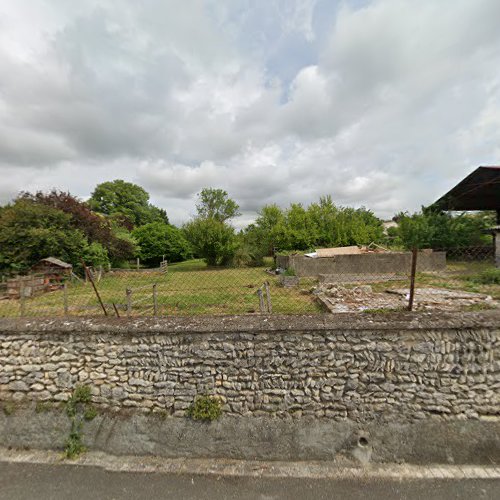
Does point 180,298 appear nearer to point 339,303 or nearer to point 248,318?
point 339,303

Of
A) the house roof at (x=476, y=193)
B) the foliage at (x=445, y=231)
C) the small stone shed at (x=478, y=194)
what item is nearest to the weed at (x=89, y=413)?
the small stone shed at (x=478, y=194)

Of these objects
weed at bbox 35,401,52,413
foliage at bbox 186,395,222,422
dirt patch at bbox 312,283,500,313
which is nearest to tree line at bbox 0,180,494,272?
dirt patch at bbox 312,283,500,313

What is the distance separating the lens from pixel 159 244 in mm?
29031

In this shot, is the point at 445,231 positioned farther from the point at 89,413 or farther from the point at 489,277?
the point at 89,413

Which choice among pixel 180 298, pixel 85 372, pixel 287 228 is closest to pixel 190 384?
pixel 85 372

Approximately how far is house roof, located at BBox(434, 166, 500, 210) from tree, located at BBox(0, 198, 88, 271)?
25.2 metres

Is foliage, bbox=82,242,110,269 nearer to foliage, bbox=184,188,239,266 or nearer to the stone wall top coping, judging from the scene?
foliage, bbox=184,188,239,266

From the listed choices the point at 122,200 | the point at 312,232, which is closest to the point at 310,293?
the point at 312,232

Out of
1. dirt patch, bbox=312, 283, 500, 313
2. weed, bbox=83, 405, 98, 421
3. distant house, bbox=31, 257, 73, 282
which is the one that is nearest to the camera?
weed, bbox=83, 405, 98, 421

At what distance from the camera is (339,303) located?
7121mm

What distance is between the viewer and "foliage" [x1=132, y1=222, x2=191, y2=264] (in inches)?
1137

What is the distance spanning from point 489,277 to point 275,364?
10.6 m

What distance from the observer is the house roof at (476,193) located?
1373 centimetres

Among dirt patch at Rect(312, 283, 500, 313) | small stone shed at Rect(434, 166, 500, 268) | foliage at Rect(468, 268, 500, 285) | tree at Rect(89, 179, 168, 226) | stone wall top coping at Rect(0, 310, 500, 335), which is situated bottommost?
dirt patch at Rect(312, 283, 500, 313)
